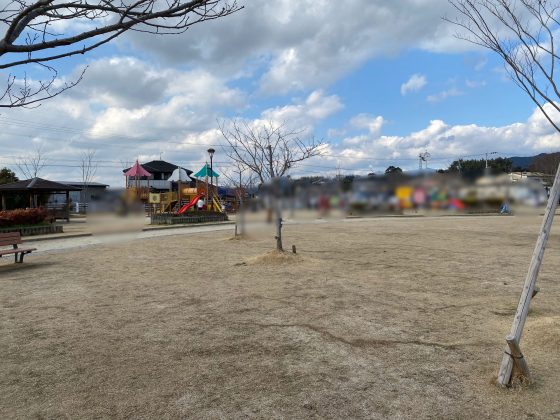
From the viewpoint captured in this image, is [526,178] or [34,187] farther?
[34,187]

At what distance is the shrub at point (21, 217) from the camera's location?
18422mm

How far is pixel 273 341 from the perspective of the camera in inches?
187

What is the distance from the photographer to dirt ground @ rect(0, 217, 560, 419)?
11.1 ft

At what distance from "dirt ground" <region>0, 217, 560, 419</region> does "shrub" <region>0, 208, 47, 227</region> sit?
33.3 ft

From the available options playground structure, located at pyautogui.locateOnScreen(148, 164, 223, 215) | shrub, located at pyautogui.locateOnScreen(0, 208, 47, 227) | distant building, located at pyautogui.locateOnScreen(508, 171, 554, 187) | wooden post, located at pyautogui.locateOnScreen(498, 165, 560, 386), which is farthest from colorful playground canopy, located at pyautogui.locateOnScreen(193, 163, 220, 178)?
wooden post, located at pyautogui.locateOnScreen(498, 165, 560, 386)

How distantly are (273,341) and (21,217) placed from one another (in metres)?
17.4

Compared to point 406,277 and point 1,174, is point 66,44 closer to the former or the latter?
point 406,277

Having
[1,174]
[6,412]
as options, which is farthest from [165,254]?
[1,174]

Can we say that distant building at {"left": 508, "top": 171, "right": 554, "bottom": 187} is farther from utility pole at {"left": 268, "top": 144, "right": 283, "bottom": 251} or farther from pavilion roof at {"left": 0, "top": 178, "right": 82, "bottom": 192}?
pavilion roof at {"left": 0, "top": 178, "right": 82, "bottom": 192}

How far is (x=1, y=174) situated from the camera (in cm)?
3900

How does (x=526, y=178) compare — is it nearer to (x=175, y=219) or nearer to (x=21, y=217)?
(x=21, y=217)

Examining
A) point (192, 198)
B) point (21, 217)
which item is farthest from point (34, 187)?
point (192, 198)

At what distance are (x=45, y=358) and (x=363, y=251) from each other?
29.0 ft

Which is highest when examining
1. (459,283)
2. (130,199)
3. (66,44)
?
(66,44)
